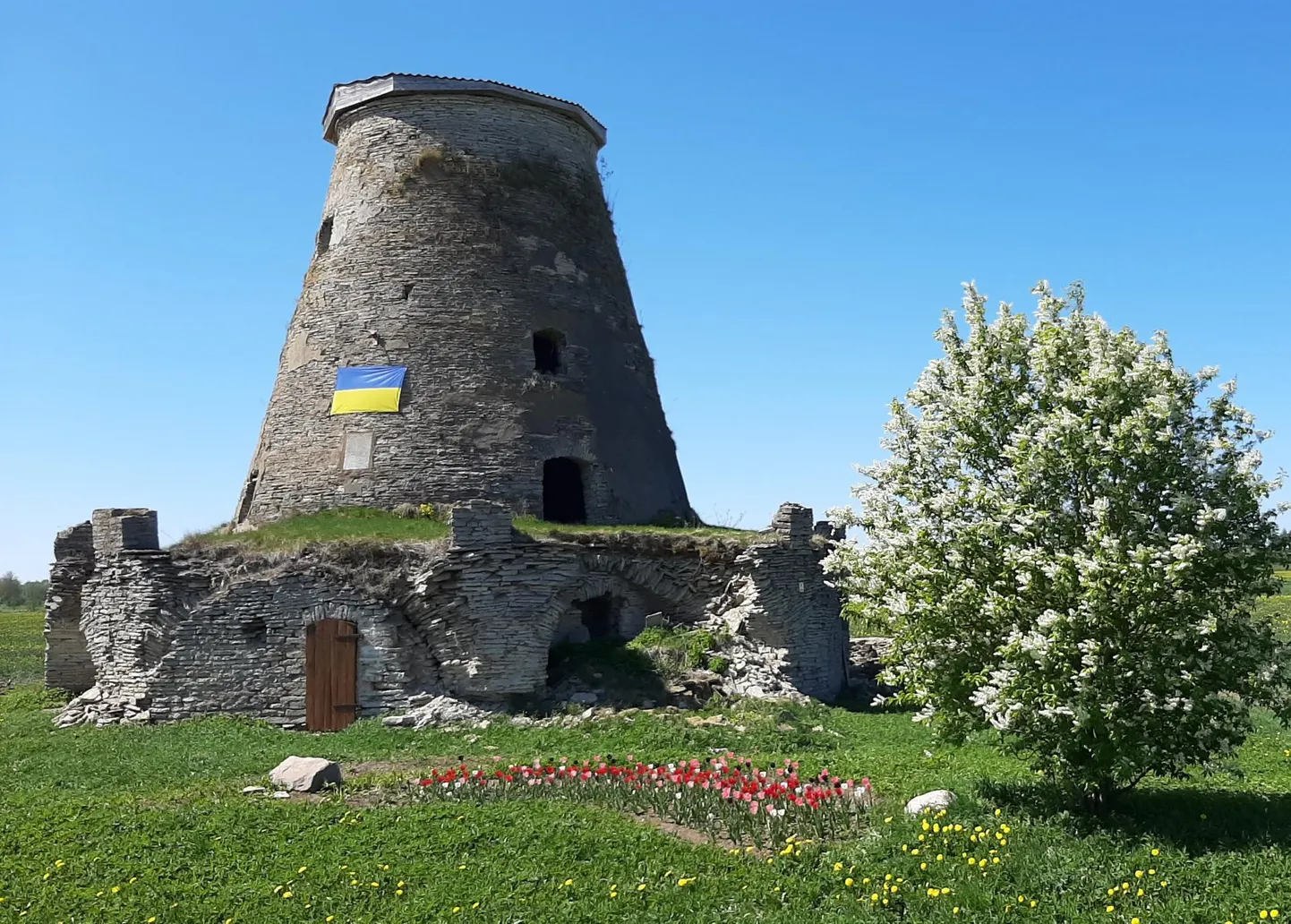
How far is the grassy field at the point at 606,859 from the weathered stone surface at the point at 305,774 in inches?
16.5

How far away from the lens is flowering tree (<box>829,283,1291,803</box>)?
801cm

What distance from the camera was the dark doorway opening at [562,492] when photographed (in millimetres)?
21594

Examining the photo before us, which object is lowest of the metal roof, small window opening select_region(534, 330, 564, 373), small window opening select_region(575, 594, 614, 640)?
small window opening select_region(575, 594, 614, 640)

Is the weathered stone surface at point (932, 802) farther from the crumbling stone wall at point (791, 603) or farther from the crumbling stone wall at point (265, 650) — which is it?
the crumbling stone wall at point (265, 650)

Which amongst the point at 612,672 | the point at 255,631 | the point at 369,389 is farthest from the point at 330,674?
the point at 369,389

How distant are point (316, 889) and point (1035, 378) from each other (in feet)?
23.3

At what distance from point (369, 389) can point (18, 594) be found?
57250mm

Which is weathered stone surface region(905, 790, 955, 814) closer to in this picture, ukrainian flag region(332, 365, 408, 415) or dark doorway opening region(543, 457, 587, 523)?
dark doorway opening region(543, 457, 587, 523)

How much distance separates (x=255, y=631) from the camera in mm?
16422

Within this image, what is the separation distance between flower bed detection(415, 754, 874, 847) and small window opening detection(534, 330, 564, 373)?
10.1 m

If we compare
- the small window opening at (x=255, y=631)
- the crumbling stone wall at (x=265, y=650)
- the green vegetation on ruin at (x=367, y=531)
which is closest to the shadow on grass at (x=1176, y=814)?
the green vegetation on ruin at (x=367, y=531)

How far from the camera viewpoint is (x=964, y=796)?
32.0 ft

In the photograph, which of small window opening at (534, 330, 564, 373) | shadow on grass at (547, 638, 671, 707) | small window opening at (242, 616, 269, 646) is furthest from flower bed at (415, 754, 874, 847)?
small window opening at (534, 330, 564, 373)

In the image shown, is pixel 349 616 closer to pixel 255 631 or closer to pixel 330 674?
pixel 330 674
